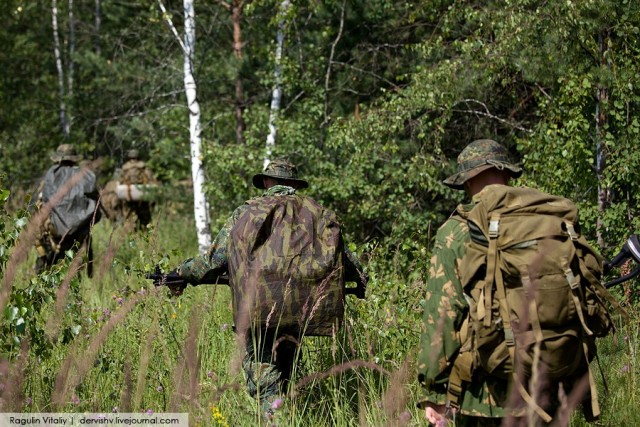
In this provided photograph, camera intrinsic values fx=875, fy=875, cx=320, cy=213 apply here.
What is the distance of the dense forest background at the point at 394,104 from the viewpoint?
7461mm

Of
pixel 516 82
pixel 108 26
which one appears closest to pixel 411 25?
pixel 516 82

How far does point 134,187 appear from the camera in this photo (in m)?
13.2

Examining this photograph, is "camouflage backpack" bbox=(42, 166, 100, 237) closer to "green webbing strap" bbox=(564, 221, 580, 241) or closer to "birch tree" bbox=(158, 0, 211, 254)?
"birch tree" bbox=(158, 0, 211, 254)

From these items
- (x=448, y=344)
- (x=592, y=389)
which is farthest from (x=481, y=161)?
(x=592, y=389)

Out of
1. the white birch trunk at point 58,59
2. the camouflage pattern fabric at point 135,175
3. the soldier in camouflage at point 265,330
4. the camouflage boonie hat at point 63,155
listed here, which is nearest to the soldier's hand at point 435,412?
the soldier in camouflage at point 265,330

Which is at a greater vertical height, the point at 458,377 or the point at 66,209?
the point at 458,377

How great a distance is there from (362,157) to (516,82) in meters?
1.86

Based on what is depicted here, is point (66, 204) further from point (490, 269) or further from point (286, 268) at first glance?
point (490, 269)

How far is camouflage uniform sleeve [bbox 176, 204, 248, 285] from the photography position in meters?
4.71

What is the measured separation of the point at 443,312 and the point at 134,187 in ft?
34.4

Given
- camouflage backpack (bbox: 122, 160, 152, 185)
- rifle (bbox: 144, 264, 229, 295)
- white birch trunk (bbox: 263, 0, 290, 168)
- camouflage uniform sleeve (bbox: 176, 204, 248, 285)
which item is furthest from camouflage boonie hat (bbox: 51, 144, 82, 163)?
camouflage uniform sleeve (bbox: 176, 204, 248, 285)

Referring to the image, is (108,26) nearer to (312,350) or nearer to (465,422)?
(312,350)

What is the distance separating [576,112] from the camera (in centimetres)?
743

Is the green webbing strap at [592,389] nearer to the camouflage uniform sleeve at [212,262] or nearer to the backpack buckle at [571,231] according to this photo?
the backpack buckle at [571,231]
